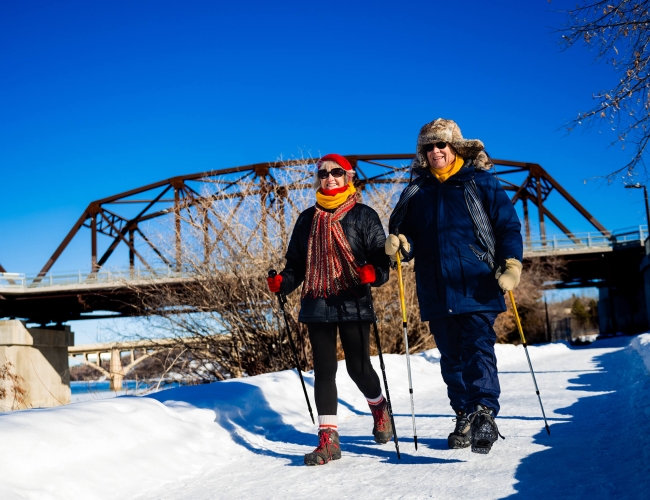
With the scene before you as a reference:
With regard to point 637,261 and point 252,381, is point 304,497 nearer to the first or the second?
point 252,381

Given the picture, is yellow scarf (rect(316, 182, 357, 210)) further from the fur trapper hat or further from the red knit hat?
the fur trapper hat

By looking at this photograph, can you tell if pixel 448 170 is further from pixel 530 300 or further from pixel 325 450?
pixel 530 300

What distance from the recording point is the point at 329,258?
414 centimetres

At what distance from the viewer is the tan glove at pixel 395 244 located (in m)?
3.91

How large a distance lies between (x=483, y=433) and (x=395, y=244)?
121cm

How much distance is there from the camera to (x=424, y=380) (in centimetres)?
870

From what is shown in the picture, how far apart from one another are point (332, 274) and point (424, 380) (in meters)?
5.05

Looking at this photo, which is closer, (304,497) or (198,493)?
(304,497)

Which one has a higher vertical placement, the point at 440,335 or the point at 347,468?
the point at 440,335

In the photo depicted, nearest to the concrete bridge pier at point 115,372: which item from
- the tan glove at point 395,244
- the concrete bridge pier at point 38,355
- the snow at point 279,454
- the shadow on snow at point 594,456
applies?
the snow at point 279,454

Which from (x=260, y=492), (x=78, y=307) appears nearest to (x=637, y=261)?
(x=78, y=307)

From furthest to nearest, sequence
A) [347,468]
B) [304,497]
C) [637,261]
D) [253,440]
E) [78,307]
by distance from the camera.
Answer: [637,261], [78,307], [253,440], [347,468], [304,497]

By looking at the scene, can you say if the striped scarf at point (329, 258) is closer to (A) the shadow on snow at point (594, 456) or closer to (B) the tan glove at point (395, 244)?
(B) the tan glove at point (395, 244)

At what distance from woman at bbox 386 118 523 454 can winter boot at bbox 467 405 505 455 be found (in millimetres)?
25
